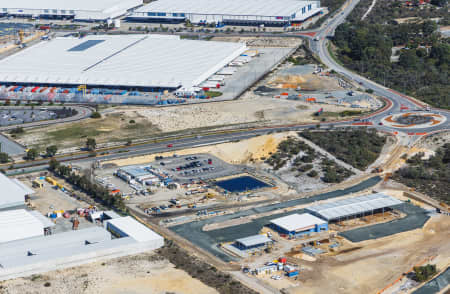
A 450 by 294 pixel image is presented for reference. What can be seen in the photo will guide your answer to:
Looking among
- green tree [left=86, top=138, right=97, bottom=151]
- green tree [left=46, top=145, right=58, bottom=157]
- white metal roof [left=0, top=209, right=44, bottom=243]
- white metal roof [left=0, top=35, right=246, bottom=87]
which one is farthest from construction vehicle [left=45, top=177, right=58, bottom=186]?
white metal roof [left=0, top=35, right=246, bottom=87]

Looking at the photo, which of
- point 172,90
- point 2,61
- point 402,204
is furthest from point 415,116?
point 2,61

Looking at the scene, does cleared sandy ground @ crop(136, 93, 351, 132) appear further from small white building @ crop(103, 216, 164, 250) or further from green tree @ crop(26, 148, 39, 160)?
small white building @ crop(103, 216, 164, 250)

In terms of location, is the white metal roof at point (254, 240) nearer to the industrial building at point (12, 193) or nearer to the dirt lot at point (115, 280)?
the dirt lot at point (115, 280)

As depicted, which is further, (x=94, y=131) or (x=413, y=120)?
(x=413, y=120)

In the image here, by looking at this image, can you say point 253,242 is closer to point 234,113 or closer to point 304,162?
point 304,162

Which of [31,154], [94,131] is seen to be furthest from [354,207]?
[94,131]

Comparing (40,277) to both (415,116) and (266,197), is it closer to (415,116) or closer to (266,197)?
(266,197)
